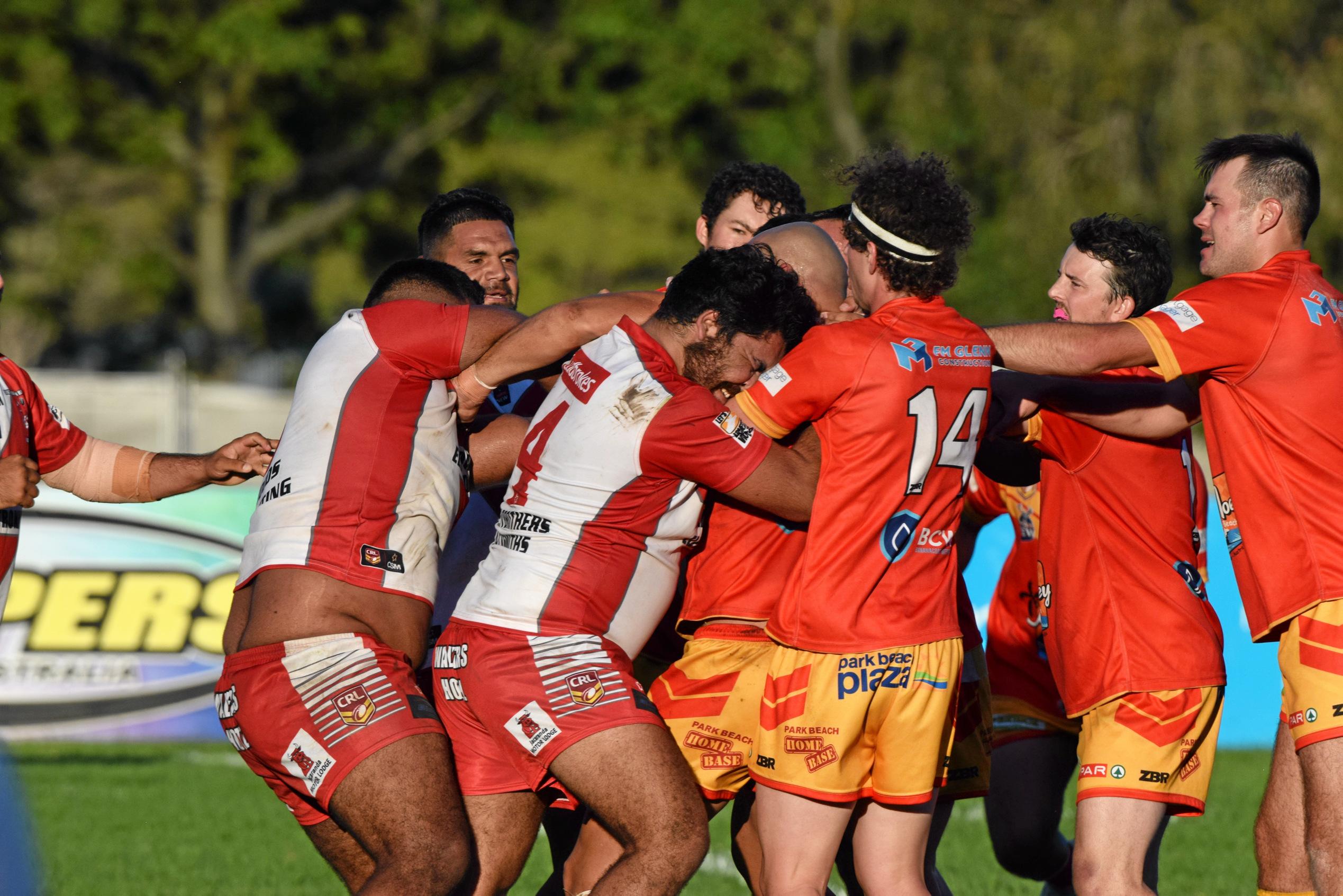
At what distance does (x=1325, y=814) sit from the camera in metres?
4.51

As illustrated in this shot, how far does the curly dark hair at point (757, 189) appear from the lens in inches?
236

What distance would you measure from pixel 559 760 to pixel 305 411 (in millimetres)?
1354

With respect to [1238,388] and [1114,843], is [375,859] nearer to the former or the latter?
[1114,843]

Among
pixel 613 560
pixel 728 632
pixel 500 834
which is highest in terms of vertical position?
pixel 613 560

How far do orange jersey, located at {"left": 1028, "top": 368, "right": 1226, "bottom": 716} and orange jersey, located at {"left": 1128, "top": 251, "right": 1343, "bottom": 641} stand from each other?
240 millimetres

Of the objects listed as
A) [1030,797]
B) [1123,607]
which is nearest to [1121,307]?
[1123,607]

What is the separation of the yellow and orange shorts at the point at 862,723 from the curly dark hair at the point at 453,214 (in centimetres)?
249

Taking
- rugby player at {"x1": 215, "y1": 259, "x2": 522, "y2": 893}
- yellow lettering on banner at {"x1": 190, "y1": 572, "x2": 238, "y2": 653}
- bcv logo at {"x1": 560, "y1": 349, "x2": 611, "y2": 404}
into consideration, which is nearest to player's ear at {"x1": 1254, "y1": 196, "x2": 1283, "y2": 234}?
bcv logo at {"x1": 560, "y1": 349, "x2": 611, "y2": 404}

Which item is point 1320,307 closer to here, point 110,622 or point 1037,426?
point 1037,426

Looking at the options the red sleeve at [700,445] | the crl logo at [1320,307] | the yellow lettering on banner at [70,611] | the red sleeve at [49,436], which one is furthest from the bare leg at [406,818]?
the yellow lettering on banner at [70,611]

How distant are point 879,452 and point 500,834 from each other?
166 centimetres

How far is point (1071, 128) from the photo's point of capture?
2430cm

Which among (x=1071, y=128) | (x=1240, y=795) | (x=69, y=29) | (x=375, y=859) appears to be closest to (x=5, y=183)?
(x=69, y=29)

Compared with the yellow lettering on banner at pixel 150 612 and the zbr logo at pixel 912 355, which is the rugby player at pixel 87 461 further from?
the yellow lettering on banner at pixel 150 612
